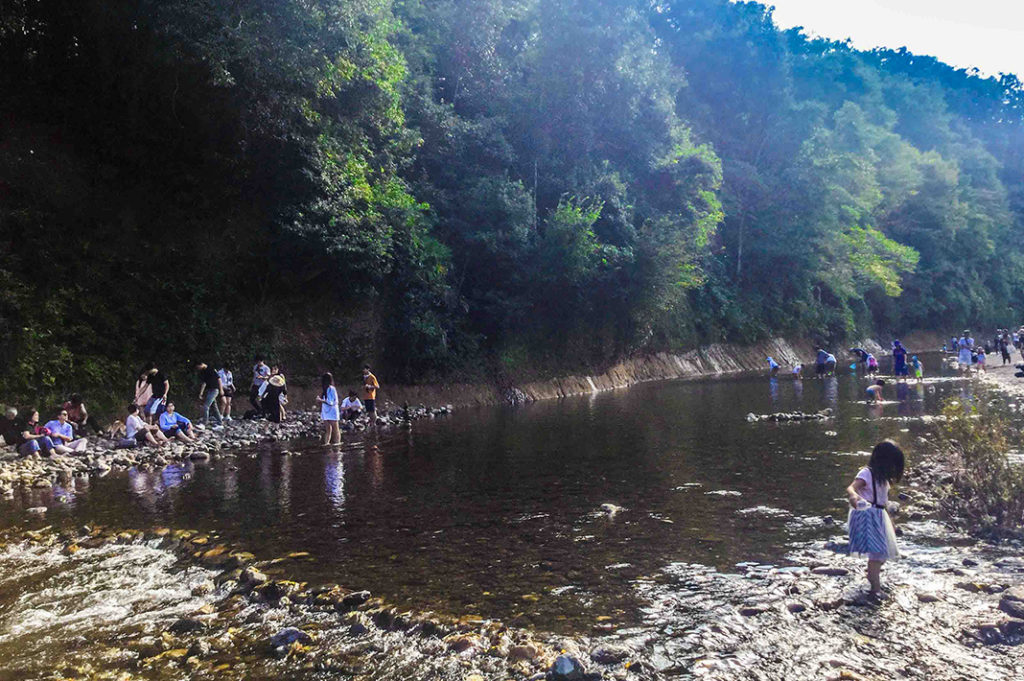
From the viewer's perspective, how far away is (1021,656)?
597 cm

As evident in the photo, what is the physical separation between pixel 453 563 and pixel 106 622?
3.63m

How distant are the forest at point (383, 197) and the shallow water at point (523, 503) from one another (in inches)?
302

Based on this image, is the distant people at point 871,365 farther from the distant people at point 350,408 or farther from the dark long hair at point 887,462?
the dark long hair at point 887,462

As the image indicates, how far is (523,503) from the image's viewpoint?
1217 centimetres

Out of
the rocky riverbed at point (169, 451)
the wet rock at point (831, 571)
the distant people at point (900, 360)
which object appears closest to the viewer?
the wet rock at point (831, 571)

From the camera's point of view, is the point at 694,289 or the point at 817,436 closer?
the point at 817,436

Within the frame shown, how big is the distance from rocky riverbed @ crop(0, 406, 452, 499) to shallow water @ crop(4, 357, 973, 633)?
96cm

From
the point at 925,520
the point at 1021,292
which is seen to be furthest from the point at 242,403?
the point at 1021,292

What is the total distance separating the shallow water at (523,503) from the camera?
8.38 metres

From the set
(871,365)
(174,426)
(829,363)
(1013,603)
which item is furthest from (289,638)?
(829,363)

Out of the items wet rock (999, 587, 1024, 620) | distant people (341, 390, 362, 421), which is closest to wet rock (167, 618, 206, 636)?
wet rock (999, 587, 1024, 620)

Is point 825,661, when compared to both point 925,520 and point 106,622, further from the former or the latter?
point 106,622

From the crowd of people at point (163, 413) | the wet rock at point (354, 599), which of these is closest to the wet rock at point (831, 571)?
the wet rock at point (354, 599)

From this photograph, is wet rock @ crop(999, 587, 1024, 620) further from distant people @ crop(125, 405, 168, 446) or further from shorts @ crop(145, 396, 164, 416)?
shorts @ crop(145, 396, 164, 416)
